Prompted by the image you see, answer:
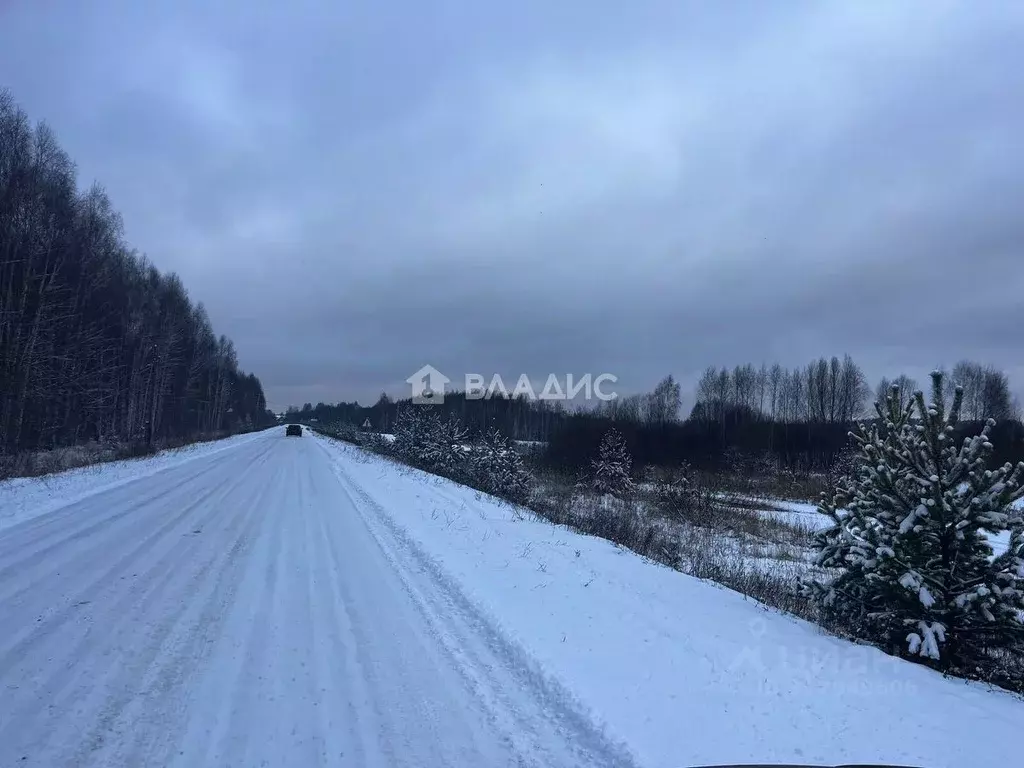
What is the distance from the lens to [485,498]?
19.3 m

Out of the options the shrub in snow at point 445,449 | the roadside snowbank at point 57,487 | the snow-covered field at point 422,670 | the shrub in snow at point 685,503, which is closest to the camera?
the snow-covered field at point 422,670

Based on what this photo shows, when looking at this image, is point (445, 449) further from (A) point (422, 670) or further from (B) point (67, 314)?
(A) point (422, 670)

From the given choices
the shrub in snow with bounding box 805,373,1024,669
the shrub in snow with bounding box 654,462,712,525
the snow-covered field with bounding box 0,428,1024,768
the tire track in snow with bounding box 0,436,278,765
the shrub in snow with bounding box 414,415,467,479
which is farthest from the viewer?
the shrub in snow with bounding box 414,415,467,479

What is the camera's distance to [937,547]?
6.24 meters

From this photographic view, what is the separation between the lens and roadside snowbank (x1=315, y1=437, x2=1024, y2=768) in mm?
3969

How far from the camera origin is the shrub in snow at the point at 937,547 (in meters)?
5.85

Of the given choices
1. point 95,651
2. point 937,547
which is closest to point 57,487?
point 95,651

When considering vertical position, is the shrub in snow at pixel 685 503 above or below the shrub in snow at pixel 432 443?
below

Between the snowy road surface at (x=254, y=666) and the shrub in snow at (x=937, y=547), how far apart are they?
408cm

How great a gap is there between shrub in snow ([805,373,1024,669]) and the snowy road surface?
408cm

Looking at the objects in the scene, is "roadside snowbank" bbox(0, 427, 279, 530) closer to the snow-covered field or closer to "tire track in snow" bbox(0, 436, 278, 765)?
the snow-covered field

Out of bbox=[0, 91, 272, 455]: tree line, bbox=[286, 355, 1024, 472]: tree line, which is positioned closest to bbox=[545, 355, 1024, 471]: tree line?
bbox=[286, 355, 1024, 472]: tree line

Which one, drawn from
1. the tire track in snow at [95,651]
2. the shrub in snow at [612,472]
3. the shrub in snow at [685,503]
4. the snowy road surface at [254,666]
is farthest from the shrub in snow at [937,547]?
the shrub in snow at [612,472]

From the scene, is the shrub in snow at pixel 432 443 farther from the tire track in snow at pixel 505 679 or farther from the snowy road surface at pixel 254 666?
the tire track in snow at pixel 505 679
